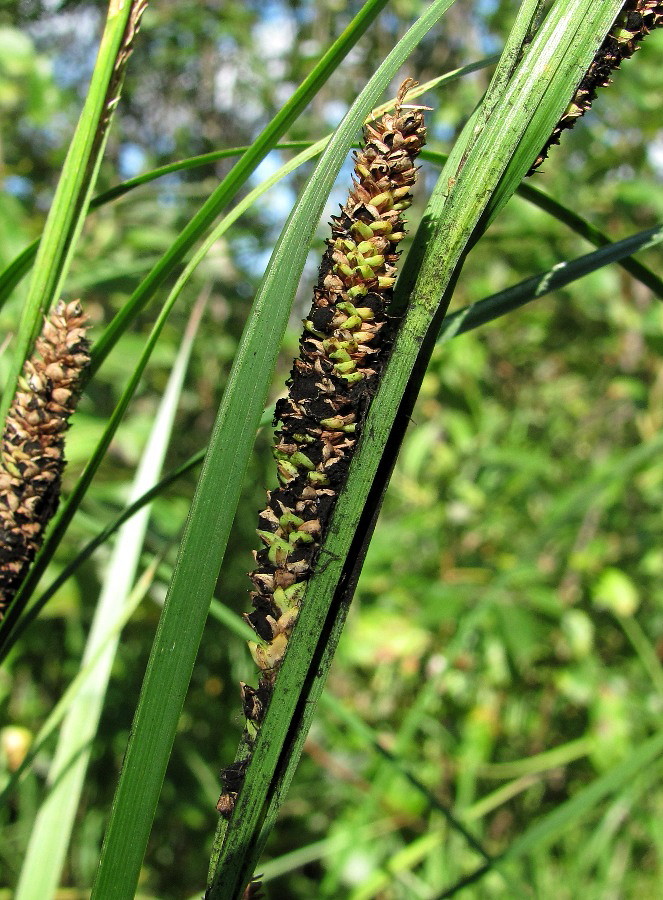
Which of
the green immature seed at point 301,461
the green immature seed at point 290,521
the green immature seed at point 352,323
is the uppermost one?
the green immature seed at point 352,323

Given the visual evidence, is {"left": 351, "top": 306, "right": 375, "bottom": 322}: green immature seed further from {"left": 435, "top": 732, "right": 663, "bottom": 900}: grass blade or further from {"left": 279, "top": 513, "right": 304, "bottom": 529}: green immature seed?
{"left": 435, "top": 732, "right": 663, "bottom": 900}: grass blade

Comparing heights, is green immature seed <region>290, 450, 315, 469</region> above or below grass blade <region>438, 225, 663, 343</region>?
below

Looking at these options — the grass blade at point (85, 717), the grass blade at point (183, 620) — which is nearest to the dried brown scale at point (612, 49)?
the grass blade at point (183, 620)

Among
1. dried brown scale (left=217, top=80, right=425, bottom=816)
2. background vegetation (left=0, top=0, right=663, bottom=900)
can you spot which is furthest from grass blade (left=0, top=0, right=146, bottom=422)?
background vegetation (left=0, top=0, right=663, bottom=900)

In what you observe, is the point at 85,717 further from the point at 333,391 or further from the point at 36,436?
the point at 333,391

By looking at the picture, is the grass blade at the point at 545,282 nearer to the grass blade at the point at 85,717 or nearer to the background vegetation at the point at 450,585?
the grass blade at the point at 85,717

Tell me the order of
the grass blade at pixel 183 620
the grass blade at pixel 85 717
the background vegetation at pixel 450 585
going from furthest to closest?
the background vegetation at pixel 450 585, the grass blade at pixel 85 717, the grass blade at pixel 183 620
